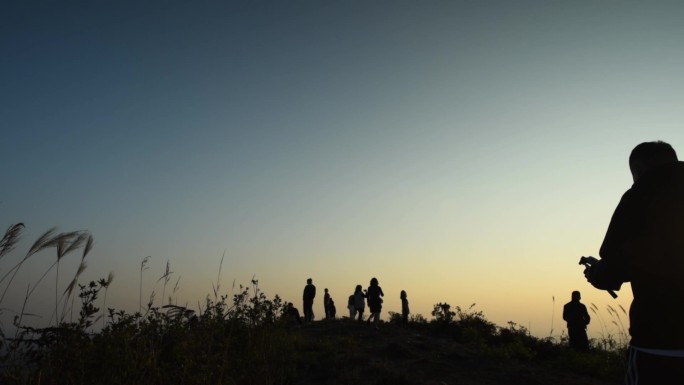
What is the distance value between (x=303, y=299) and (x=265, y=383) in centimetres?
1458

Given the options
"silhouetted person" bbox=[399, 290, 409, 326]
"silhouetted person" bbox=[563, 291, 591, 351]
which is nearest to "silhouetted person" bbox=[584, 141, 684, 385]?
"silhouetted person" bbox=[563, 291, 591, 351]

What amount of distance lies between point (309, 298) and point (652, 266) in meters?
18.7

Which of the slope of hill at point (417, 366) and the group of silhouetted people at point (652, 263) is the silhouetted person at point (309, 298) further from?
the group of silhouetted people at point (652, 263)

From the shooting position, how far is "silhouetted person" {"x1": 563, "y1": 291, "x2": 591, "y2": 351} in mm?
13008

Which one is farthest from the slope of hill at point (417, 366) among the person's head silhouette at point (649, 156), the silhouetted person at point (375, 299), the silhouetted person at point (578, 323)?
the person's head silhouette at point (649, 156)

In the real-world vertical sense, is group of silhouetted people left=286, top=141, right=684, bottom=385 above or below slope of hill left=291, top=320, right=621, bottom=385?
above

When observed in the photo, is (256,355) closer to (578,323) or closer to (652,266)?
(652,266)

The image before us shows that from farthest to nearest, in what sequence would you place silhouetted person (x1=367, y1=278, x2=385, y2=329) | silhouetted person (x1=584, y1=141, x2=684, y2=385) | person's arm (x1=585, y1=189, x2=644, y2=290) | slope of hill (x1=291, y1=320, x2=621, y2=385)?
silhouetted person (x1=367, y1=278, x2=385, y2=329) → slope of hill (x1=291, y1=320, x2=621, y2=385) → person's arm (x1=585, y1=189, x2=644, y2=290) → silhouetted person (x1=584, y1=141, x2=684, y2=385)

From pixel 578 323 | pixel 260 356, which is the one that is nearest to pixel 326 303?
pixel 578 323

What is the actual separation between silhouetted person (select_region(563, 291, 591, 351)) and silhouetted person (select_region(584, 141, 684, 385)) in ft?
40.4

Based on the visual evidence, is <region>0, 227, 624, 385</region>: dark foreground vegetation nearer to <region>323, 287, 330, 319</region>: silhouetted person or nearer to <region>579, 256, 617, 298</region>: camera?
<region>579, 256, 617, 298</region>: camera

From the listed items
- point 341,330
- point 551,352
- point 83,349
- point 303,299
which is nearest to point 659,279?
point 83,349

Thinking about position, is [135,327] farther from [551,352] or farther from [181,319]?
[551,352]

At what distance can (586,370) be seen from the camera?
405 inches
